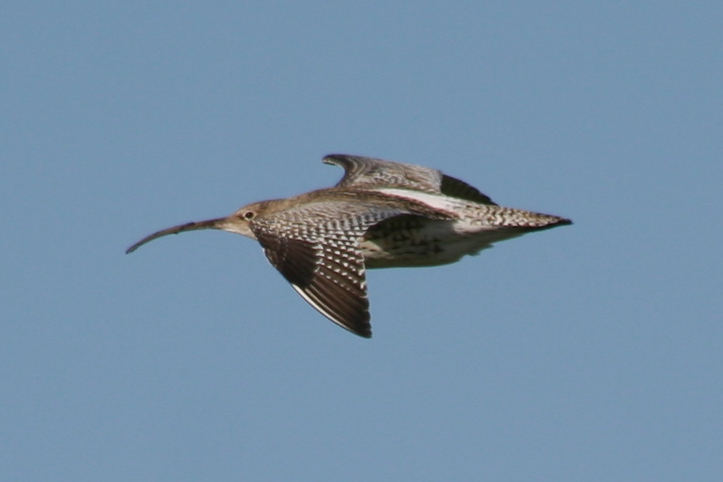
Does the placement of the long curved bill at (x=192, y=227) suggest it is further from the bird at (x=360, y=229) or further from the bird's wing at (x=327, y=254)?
the bird's wing at (x=327, y=254)

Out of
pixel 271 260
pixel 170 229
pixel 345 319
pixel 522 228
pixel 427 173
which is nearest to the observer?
pixel 345 319

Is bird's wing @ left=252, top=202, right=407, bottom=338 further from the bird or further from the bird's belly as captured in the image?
the bird's belly

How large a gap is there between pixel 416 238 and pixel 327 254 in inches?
58.2

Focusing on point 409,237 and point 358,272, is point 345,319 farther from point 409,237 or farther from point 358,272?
point 409,237

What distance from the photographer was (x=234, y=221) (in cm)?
1664

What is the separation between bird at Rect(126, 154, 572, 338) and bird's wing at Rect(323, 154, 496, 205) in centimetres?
2

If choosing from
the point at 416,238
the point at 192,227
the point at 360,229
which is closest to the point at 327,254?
the point at 360,229

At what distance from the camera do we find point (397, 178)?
17.3 metres

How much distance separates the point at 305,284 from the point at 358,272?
1.60 feet

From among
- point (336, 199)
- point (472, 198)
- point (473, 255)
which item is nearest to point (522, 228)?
point (473, 255)

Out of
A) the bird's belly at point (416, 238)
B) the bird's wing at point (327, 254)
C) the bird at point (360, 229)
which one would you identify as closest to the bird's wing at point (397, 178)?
the bird at point (360, 229)

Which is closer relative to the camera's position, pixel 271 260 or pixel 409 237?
pixel 271 260

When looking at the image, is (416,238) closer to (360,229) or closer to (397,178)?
(360,229)

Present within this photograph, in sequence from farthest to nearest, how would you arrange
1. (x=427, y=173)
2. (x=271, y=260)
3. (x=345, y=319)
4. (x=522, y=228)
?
(x=427, y=173) → (x=522, y=228) → (x=271, y=260) → (x=345, y=319)
